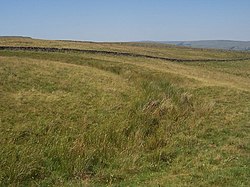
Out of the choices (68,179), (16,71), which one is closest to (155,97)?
(16,71)

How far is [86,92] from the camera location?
2998cm

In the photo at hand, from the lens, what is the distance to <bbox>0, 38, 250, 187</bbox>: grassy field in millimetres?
15008

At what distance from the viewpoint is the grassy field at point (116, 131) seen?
1501 cm

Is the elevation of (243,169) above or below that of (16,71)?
below

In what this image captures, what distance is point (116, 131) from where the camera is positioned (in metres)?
20.5

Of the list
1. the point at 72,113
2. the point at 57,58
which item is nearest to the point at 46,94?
the point at 72,113

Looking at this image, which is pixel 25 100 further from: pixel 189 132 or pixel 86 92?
pixel 189 132

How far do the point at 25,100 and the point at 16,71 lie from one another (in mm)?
8685

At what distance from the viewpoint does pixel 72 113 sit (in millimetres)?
23891

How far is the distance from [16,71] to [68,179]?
20.0 meters

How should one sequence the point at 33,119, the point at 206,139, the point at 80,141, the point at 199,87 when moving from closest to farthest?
the point at 80,141 → the point at 206,139 → the point at 33,119 → the point at 199,87

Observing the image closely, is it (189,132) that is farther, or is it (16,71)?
(16,71)

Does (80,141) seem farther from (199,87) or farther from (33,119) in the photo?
(199,87)

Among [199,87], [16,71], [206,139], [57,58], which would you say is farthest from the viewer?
[57,58]
